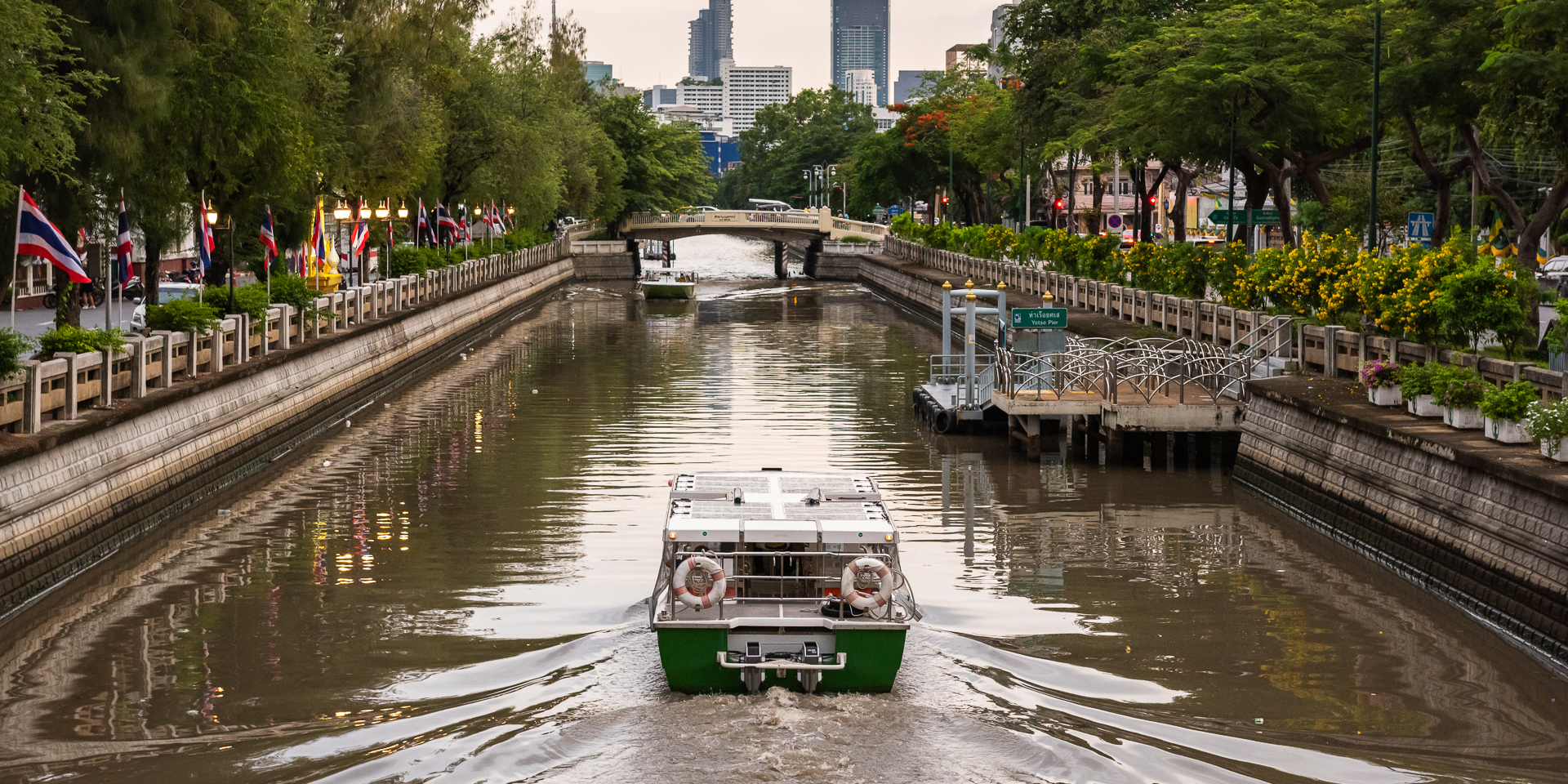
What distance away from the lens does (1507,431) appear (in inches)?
845

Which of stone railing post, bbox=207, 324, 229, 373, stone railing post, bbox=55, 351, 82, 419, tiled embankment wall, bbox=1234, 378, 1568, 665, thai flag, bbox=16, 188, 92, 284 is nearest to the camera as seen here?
tiled embankment wall, bbox=1234, 378, 1568, 665

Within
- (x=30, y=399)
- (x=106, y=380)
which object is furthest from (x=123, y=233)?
(x=30, y=399)

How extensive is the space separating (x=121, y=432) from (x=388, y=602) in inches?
255

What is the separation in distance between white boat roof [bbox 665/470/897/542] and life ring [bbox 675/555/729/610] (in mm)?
507

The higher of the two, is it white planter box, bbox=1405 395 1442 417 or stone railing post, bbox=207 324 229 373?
stone railing post, bbox=207 324 229 373

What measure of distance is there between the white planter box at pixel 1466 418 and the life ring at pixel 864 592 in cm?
1067

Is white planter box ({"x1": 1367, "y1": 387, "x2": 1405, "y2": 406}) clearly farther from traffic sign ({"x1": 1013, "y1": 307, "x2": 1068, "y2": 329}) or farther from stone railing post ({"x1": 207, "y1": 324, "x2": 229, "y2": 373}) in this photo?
stone railing post ({"x1": 207, "y1": 324, "x2": 229, "y2": 373})

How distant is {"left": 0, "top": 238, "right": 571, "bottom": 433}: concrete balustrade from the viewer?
22.6 meters

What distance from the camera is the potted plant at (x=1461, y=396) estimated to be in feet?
75.6

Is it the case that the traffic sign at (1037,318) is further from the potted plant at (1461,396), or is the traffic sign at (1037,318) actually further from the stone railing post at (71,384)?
the stone railing post at (71,384)

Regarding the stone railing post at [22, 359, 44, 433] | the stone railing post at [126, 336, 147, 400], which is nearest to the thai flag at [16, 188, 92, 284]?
the stone railing post at [22, 359, 44, 433]

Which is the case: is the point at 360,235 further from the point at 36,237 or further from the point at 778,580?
the point at 778,580

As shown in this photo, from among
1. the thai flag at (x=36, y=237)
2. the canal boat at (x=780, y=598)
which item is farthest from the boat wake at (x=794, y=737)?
the thai flag at (x=36, y=237)

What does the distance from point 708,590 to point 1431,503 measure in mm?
10785
